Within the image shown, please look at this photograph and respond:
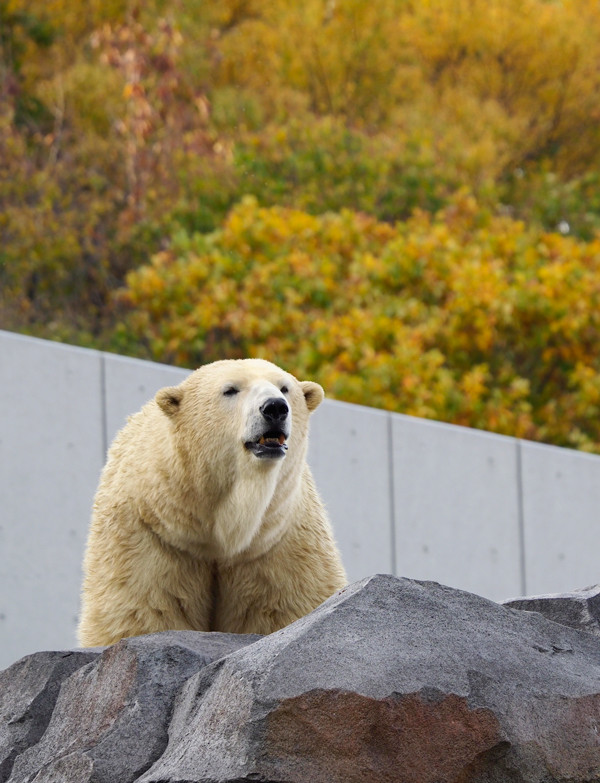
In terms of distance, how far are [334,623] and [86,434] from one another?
12.9 ft

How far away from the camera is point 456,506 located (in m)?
7.68

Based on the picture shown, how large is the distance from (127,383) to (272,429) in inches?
128

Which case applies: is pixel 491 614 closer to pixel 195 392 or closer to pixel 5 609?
pixel 195 392

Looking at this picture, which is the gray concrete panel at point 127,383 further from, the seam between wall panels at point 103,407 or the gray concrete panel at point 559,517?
the gray concrete panel at point 559,517

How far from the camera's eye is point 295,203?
12.7 m

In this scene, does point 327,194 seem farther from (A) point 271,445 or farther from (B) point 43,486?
(A) point 271,445

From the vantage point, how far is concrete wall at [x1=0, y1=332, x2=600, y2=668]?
6.29 m

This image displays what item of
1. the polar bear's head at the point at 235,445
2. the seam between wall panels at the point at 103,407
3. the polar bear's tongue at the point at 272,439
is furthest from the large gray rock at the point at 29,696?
the seam between wall panels at the point at 103,407

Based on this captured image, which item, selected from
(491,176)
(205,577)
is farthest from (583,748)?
(491,176)

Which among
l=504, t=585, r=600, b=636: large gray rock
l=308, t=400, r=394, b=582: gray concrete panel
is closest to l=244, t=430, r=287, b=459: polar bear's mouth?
l=504, t=585, r=600, b=636: large gray rock

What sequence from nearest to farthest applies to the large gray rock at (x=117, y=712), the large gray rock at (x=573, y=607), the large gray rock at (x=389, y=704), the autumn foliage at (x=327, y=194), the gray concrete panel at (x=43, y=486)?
the large gray rock at (x=389, y=704) < the large gray rock at (x=117, y=712) < the large gray rock at (x=573, y=607) < the gray concrete panel at (x=43, y=486) < the autumn foliage at (x=327, y=194)

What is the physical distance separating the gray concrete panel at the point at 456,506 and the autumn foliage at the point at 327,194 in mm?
1645

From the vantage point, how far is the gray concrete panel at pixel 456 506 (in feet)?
24.8

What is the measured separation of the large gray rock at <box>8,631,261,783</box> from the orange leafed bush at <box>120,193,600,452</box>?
251 inches
